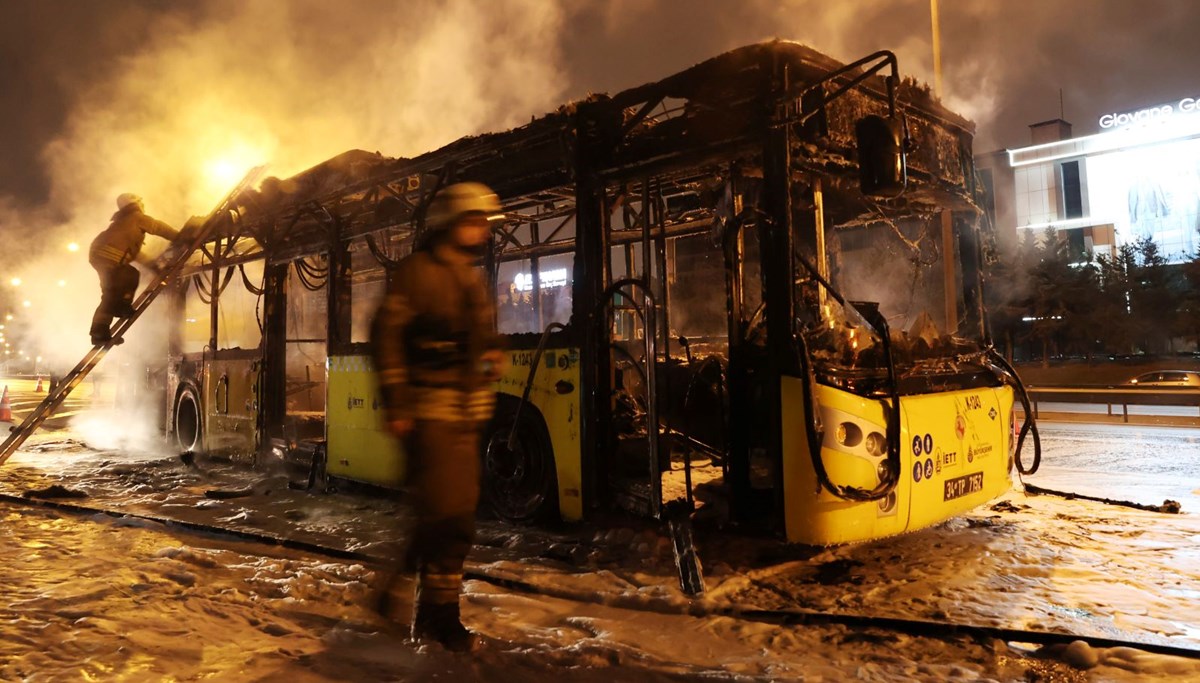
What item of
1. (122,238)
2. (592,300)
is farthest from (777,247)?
(122,238)

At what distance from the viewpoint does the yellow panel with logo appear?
4.31 metres

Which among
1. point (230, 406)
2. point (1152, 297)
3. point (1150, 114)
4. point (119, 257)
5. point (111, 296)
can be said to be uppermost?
point (1150, 114)

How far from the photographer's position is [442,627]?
3285 mm

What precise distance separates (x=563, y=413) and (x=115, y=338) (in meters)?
6.80

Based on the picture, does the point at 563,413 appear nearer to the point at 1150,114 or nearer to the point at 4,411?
the point at 4,411

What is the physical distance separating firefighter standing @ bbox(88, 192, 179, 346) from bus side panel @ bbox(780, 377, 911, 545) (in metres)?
8.54

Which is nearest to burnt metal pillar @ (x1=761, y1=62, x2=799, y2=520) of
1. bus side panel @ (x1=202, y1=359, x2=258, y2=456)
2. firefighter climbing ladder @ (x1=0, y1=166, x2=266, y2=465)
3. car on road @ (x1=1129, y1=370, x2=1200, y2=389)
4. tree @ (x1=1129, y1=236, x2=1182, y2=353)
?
bus side panel @ (x1=202, y1=359, x2=258, y2=456)

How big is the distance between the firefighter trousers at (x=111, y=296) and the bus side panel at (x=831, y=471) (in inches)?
341

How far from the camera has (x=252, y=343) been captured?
984cm

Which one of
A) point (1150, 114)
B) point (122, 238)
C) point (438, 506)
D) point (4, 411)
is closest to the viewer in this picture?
point (438, 506)

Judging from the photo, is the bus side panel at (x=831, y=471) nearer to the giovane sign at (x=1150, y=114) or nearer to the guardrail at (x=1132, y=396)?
the guardrail at (x=1132, y=396)

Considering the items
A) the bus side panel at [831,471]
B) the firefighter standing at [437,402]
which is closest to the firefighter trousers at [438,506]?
the firefighter standing at [437,402]

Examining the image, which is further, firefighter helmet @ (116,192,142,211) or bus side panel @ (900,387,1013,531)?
firefighter helmet @ (116,192,142,211)

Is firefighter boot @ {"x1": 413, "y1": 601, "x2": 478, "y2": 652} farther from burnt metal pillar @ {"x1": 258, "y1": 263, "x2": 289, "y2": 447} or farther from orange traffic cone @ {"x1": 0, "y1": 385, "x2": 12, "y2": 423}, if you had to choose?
orange traffic cone @ {"x1": 0, "y1": 385, "x2": 12, "y2": 423}
